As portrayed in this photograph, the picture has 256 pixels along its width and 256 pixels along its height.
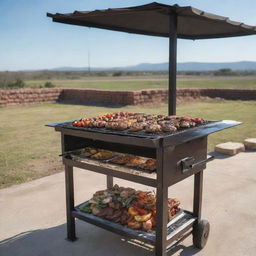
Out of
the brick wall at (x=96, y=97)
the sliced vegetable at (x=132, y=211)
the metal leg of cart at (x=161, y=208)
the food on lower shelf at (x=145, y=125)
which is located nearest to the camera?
the metal leg of cart at (x=161, y=208)

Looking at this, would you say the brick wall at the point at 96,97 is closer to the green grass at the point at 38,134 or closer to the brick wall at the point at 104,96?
the brick wall at the point at 104,96

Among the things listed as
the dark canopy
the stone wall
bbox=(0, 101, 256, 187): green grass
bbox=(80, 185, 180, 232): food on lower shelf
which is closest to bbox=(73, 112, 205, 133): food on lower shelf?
bbox=(80, 185, 180, 232): food on lower shelf

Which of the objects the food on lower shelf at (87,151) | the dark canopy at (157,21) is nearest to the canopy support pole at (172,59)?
the dark canopy at (157,21)

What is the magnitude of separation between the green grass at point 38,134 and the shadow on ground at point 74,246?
1.62 metres

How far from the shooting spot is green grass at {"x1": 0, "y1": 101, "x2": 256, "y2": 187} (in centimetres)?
532

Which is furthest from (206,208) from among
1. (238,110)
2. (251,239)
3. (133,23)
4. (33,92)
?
(33,92)

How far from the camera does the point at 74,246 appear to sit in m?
3.03

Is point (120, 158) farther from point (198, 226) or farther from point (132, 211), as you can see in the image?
point (198, 226)

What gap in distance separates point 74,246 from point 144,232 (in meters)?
0.74

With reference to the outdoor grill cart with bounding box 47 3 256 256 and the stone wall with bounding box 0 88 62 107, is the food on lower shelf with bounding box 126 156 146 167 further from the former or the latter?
the stone wall with bounding box 0 88 62 107

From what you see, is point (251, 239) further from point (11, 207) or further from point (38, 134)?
point (38, 134)

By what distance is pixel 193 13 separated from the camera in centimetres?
249

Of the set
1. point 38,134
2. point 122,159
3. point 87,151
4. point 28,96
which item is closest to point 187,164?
point 122,159

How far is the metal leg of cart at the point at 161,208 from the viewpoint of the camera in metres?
2.40
